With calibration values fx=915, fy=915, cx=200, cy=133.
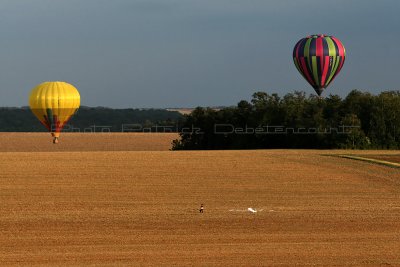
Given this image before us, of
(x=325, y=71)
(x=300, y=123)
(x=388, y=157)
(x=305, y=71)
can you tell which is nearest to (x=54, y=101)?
(x=300, y=123)

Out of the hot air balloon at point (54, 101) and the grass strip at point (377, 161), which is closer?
the grass strip at point (377, 161)

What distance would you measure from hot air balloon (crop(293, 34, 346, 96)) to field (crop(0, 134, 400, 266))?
2888 centimetres

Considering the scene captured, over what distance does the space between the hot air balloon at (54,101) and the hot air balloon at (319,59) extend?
22084 mm

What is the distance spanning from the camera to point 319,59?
86.8m

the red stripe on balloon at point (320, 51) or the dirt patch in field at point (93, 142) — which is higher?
the red stripe on balloon at point (320, 51)

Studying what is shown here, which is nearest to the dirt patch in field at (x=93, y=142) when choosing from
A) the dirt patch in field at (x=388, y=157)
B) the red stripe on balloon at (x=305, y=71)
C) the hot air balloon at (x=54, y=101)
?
the hot air balloon at (x=54, y=101)

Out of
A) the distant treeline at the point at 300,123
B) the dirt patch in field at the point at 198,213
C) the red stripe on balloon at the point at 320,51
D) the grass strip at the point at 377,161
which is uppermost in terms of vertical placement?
the red stripe on balloon at the point at 320,51

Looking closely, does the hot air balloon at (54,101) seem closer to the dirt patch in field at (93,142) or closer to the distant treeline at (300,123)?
the distant treeline at (300,123)

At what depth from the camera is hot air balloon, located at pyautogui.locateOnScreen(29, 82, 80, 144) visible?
7919 centimetres

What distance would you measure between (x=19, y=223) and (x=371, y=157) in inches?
1428

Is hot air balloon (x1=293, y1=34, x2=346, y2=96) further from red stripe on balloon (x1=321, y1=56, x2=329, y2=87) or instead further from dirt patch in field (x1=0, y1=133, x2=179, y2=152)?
dirt patch in field (x1=0, y1=133, x2=179, y2=152)

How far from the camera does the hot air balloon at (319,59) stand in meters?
86.8

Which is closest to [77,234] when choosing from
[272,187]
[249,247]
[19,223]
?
[19,223]

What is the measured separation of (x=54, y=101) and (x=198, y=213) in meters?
47.2
